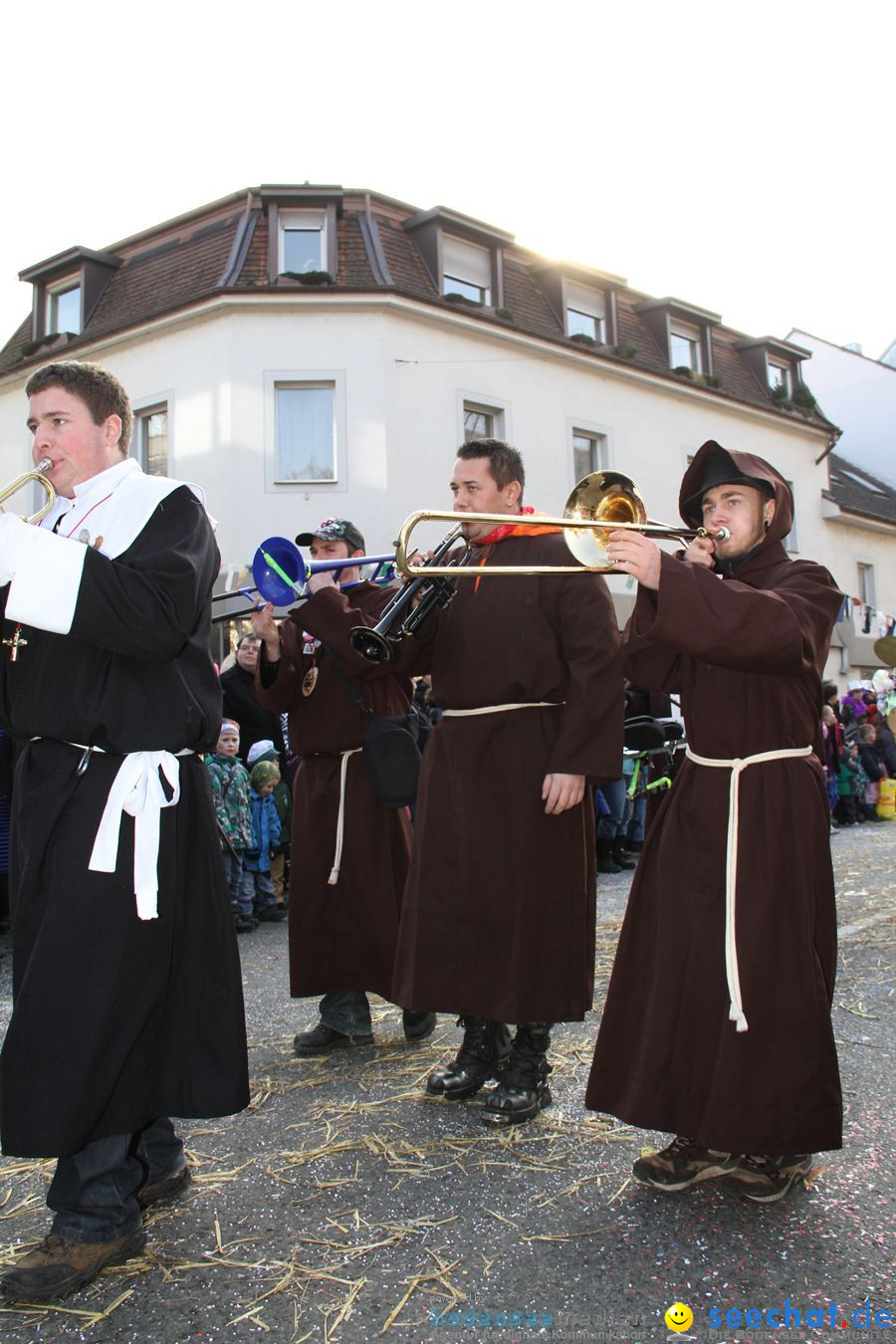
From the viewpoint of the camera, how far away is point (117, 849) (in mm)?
2787

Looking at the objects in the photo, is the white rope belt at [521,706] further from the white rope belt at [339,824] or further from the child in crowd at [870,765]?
the child in crowd at [870,765]

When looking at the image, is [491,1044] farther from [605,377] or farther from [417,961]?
[605,377]

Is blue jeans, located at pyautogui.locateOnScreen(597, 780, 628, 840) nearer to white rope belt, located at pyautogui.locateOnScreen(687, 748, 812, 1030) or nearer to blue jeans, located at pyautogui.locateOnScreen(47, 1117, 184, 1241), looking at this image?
white rope belt, located at pyautogui.locateOnScreen(687, 748, 812, 1030)

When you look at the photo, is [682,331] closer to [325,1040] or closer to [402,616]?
[402,616]

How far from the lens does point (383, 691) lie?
4770mm

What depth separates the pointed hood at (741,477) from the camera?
325 cm

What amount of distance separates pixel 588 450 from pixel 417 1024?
16.7 m

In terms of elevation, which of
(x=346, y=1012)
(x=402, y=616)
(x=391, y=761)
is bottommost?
(x=346, y=1012)

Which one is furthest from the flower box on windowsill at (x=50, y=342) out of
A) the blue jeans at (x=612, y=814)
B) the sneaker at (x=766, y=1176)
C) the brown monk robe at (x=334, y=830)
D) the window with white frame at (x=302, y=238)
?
the sneaker at (x=766, y=1176)

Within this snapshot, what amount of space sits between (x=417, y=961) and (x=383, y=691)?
134 cm

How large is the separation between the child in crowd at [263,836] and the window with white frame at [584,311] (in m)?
14.5

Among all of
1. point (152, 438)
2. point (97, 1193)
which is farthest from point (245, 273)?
point (97, 1193)

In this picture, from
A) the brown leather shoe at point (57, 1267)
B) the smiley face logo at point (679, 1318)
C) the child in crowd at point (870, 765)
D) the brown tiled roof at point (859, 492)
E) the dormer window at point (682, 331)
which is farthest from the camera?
the brown tiled roof at point (859, 492)

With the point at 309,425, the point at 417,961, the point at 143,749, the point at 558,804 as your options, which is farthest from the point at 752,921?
the point at 309,425
